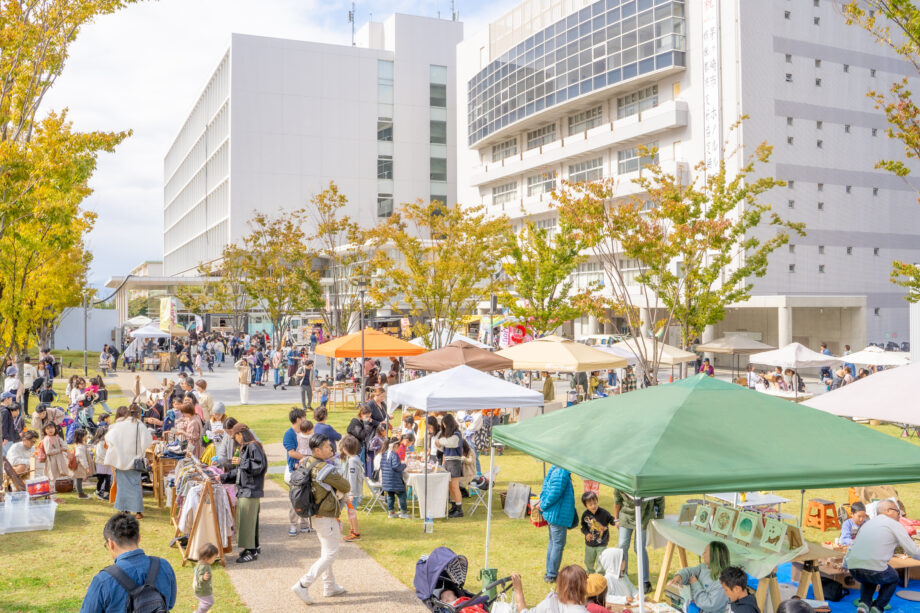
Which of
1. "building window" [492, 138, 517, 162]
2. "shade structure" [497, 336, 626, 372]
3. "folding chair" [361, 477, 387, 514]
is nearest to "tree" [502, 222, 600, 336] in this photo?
"shade structure" [497, 336, 626, 372]

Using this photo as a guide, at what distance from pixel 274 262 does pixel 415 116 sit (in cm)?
3629

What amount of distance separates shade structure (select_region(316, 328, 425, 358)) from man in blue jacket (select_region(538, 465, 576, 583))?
37.3 ft

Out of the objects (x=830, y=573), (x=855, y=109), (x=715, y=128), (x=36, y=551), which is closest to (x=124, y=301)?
(x=715, y=128)

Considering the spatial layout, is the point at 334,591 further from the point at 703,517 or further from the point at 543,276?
the point at 543,276

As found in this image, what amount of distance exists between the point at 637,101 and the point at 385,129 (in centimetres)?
3187

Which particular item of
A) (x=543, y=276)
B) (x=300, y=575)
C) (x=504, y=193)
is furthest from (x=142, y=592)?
(x=504, y=193)

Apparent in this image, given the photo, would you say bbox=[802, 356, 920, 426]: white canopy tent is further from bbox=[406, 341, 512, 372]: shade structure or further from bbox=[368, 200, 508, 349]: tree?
bbox=[368, 200, 508, 349]: tree

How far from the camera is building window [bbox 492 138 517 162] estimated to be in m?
57.0

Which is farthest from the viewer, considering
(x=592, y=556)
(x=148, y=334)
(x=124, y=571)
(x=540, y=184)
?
(x=540, y=184)

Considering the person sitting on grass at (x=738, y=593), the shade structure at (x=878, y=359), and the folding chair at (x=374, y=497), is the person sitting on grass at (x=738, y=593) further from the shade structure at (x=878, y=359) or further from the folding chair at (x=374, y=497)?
the shade structure at (x=878, y=359)

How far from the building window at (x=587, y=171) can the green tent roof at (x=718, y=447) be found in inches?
1621

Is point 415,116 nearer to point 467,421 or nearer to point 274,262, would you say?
point 274,262

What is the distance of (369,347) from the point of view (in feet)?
64.6

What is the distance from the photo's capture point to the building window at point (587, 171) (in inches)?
1858
